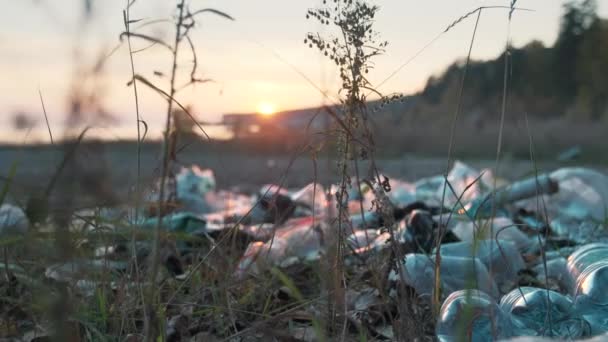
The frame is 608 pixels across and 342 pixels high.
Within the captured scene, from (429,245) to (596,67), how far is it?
33.4 meters

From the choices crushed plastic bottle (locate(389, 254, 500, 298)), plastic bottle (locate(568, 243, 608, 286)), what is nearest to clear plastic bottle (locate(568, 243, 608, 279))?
plastic bottle (locate(568, 243, 608, 286))

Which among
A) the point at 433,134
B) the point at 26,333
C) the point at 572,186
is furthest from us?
the point at 433,134

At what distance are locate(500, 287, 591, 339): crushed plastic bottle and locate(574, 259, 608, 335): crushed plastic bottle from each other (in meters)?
0.04

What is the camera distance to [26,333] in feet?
5.08

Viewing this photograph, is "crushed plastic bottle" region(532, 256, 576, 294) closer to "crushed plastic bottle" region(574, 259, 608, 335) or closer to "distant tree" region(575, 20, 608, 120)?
"crushed plastic bottle" region(574, 259, 608, 335)

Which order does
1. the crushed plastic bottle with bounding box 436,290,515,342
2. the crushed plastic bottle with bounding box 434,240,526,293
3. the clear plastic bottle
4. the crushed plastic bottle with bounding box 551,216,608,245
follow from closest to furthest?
1. the crushed plastic bottle with bounding box 436,290,515,342
2. the clear plastic bottle
3. the crushed plastic bottle with bounding box 434,240,526,293
4. the crushed plastic bottle with bounding box 551,216,608,245

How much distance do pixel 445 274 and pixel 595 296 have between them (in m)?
0.39

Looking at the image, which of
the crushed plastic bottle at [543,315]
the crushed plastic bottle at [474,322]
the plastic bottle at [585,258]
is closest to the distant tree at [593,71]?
the plastic bottle at [585,258]

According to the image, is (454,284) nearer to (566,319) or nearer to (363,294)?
(363,294)

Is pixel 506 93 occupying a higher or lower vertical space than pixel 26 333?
higher

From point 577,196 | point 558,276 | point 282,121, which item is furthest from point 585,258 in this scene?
point 577,196

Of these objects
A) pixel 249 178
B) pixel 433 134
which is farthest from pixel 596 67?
pixel 249 178

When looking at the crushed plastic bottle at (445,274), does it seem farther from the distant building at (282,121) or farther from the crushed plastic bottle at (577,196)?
the crushed plastic bottle at (577,196)

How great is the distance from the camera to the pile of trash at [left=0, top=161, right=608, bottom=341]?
1.28m
